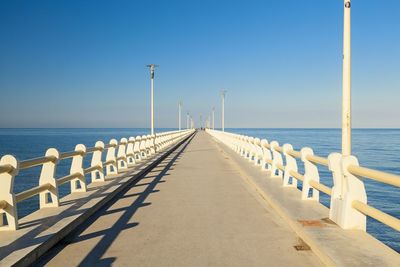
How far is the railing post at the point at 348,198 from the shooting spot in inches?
259

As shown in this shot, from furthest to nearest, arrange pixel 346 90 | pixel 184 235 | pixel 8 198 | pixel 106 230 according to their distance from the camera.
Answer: pixel 346 90 → pixel 106 230 → pixel 184 235 → pixel 8 198

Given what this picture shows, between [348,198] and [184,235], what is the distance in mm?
2690

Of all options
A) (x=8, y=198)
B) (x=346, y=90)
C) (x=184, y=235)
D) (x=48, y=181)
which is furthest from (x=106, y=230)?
(x=346, y=90)

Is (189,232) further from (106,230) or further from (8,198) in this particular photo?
(8,198)

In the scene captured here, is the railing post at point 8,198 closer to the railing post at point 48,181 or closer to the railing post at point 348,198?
the railing post at point 48,181

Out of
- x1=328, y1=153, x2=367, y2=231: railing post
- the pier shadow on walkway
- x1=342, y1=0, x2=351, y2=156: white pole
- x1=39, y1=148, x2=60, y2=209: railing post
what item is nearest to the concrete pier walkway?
the pier shadow on walkway

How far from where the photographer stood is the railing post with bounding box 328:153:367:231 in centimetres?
658

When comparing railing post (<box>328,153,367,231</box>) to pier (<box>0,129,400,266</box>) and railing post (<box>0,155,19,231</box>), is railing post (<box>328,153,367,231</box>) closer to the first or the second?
pier (<box>0,129,400,266</box>)

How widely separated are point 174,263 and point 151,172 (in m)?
12.4

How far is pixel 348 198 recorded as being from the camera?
21.7 ft

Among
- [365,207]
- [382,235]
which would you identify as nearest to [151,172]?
[382,235]

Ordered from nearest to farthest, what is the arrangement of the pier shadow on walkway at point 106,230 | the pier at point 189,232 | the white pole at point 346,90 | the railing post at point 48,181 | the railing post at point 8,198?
1. the pier at point 189,232
2. the pier shadow on walkway at point 106,230
3. the railing post at point 8,198
4. the white pole at point 346,90
5. the railing post at point 48,181

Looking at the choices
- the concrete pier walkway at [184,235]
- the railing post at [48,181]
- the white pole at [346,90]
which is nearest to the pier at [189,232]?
the concrete pier walkway at [184,235]

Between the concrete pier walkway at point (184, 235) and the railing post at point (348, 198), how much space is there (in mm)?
829
